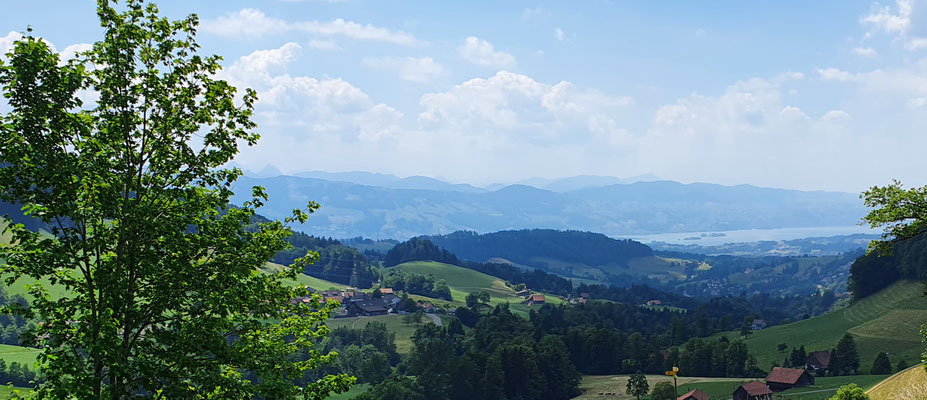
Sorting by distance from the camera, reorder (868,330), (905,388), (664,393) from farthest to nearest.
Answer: (868,330) → (664,393) → (905,388)

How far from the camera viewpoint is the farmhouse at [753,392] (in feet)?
315

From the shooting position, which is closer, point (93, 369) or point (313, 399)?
point (93, 369)

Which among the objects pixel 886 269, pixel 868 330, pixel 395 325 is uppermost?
pixel 886 269

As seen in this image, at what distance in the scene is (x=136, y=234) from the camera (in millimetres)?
15148

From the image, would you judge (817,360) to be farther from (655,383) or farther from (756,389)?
(655,383)

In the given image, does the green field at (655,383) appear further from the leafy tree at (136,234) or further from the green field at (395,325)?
the leafy tree at (136,234)

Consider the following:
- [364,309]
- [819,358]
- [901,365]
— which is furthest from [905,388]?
[364,309]

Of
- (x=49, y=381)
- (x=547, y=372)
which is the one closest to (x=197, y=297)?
(x=49, y=381)

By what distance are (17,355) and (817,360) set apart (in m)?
151

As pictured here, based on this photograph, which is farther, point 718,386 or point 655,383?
point 655,383

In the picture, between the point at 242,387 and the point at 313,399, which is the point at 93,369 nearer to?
the point at 242,387

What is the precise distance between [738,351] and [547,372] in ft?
128

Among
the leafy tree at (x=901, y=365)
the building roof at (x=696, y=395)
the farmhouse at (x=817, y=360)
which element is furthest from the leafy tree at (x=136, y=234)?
the farmhouse at (x=817, y=360)

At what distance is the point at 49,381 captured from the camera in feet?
46.3
